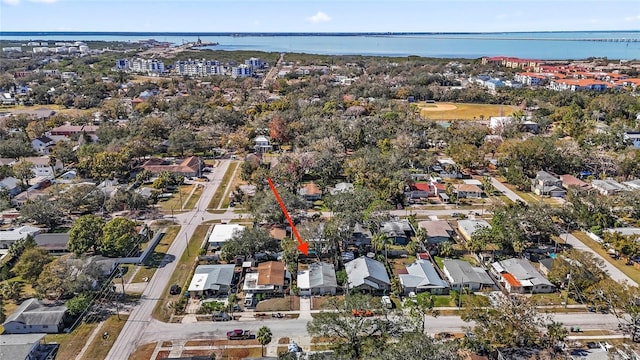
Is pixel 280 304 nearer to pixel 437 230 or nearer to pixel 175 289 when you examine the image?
pixel 175 289

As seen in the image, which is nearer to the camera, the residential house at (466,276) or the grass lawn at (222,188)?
the residential house at (466,276)

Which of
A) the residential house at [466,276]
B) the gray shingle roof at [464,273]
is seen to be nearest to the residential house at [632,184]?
the gray shingle roof at [464,273]

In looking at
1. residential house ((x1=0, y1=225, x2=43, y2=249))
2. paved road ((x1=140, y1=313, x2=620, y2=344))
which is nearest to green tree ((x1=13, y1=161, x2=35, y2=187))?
residential house ((x1=0, y1=225, x2=43, y2=249))

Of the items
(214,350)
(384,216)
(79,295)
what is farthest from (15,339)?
(384,216)

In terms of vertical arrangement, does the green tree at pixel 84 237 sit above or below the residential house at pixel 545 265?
above

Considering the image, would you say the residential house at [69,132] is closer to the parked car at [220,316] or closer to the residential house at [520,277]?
the parked car at [220,316]
